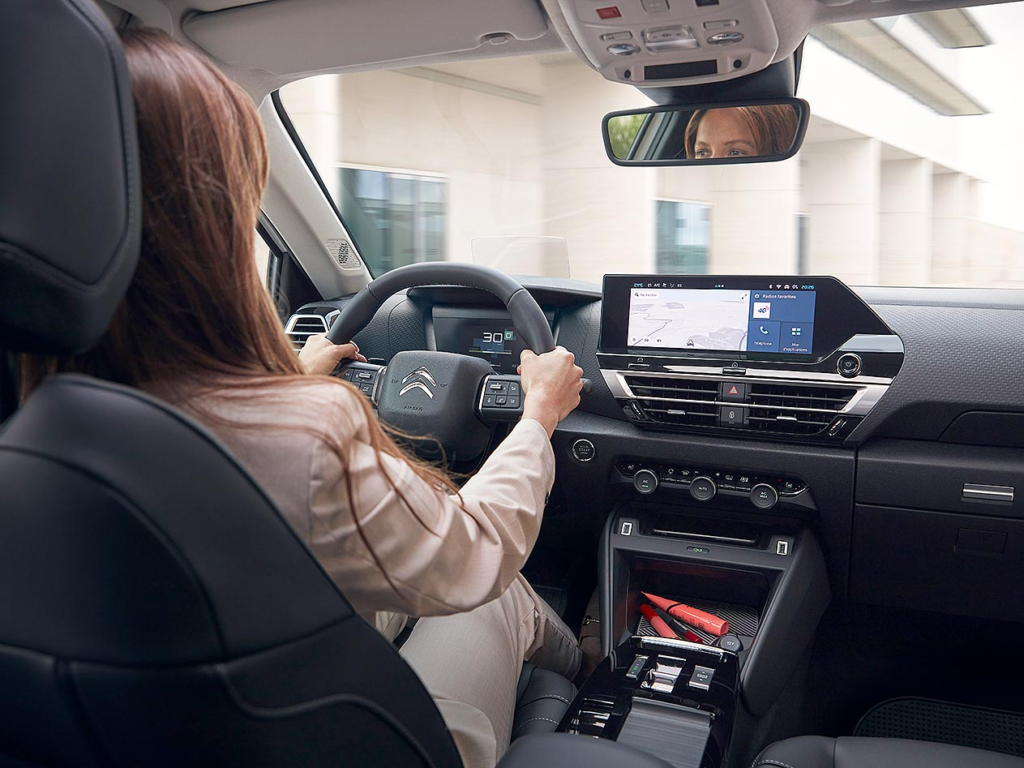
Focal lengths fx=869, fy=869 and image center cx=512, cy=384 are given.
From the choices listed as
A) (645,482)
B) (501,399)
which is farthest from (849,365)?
(501,399)

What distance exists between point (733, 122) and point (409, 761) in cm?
188

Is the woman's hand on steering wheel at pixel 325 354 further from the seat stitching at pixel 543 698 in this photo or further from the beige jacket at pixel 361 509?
the beige jacket at pixel 361 509

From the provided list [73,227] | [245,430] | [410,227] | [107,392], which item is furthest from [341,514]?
[410,227]

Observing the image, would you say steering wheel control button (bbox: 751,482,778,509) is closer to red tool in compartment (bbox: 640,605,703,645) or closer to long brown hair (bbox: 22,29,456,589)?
red tool in compartment (bbox: 640,605,703,645)

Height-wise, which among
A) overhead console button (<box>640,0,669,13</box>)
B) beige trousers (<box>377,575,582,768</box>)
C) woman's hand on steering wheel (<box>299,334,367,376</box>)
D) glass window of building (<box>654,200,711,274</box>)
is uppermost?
overhead console button (<box>640,0,669,13</box>)

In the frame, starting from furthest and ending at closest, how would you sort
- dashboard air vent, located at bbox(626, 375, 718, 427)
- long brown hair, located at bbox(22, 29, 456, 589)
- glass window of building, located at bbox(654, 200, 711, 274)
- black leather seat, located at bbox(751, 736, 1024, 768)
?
glass window of building, located at bbox(654, 200, 711, 274), dashboard air vent, located at bbox(626, 375, 718, 427), black leather seat, located at bbox(751, 736, 1024, 768), long brown hair, located at bbox(22, 29, 456, 589)

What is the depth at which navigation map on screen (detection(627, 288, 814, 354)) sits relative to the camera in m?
2.18

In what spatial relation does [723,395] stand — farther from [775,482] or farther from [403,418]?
[403,418]

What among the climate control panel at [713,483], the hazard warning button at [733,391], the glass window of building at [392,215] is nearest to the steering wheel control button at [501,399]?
the climate control panel at [713,483]

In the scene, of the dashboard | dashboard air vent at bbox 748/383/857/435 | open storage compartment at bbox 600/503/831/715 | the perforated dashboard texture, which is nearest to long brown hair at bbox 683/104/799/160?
the dashboard

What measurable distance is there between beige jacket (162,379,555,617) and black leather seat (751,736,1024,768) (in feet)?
2.55

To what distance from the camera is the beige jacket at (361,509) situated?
889 mm

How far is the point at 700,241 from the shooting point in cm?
363

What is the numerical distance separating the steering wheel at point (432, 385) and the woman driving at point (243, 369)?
4.04 feet
